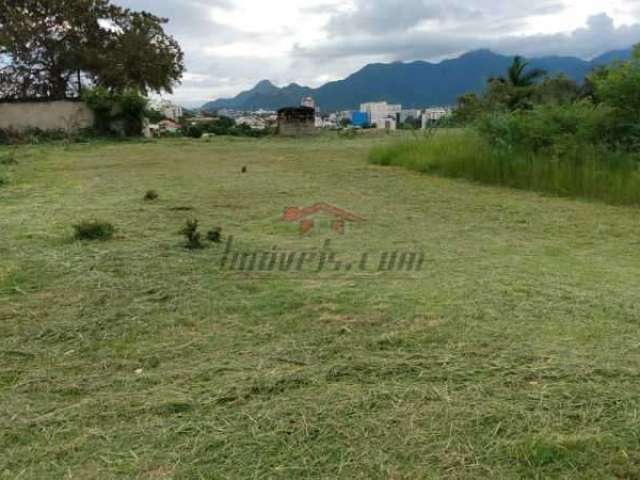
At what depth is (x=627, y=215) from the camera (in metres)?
4.77

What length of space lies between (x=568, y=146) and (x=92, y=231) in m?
5.36

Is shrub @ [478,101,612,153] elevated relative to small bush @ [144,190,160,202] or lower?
elevated

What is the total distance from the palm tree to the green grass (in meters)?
23.0

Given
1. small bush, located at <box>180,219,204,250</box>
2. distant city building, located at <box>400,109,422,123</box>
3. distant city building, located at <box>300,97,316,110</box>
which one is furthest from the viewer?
distant city building, located at <box>300,97,316,110</box>

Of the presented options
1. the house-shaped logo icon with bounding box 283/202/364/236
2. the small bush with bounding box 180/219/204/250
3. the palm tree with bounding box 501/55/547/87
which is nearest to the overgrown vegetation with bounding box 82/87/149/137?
the house-shaped logo icon with bounding box 283/202/364/236

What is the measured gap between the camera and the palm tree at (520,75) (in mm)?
29016

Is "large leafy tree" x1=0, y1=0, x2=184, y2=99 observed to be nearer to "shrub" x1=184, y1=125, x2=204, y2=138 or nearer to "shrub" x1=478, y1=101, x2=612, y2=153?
"shrub" x1=184, y1=125, x2=204, y2=138

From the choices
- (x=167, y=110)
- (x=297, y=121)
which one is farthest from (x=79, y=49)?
(x=167, y=110)

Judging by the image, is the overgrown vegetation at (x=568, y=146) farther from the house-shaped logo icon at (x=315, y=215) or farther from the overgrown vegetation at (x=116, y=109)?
the overgrown vegetation at (x=116, y=109)

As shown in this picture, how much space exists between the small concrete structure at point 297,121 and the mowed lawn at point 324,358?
61.4ft

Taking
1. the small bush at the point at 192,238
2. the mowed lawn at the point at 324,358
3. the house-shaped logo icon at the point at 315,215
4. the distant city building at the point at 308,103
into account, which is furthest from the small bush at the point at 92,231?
the distant city building at the point at 308,103

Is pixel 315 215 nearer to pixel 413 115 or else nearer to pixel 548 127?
pixel 548 127

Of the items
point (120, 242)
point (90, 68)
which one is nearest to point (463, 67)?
point (90, 68)

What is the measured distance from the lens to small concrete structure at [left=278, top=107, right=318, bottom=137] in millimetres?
22250
